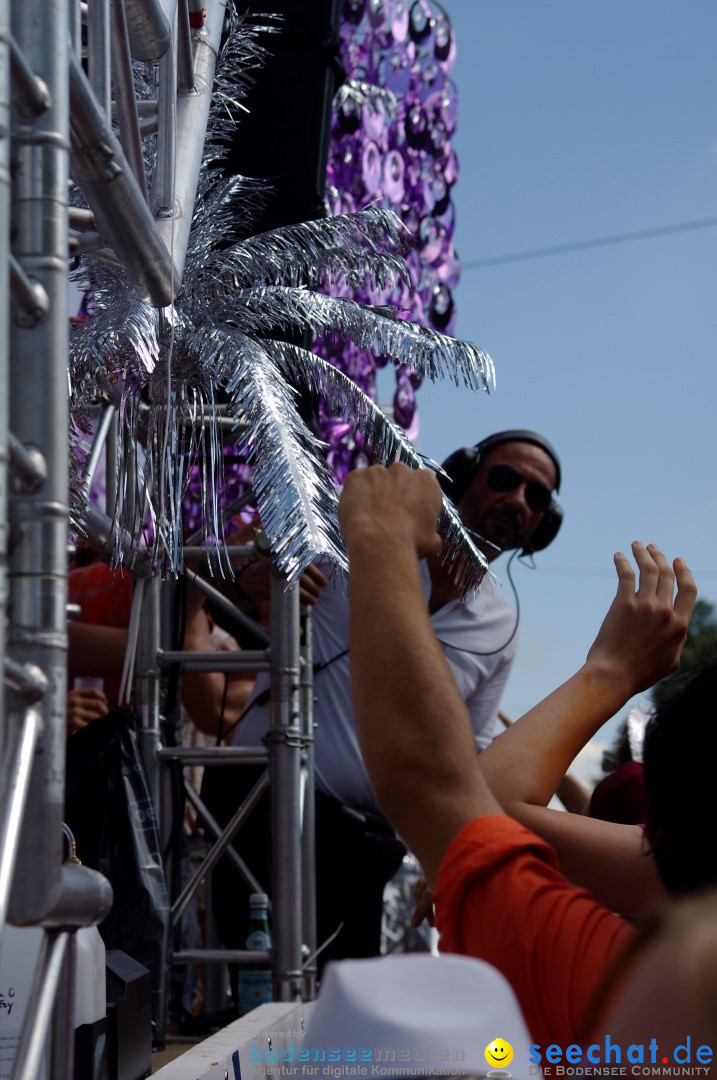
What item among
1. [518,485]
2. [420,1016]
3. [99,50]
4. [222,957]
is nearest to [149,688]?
[222,957]

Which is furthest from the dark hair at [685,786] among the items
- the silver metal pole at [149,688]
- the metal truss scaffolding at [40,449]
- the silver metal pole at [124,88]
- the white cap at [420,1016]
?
the silver metal pole at [149,688]

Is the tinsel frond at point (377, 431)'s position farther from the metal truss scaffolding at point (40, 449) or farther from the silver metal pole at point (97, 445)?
the metal truss scaffolding at point (40, 449)

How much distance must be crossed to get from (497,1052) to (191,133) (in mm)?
1399

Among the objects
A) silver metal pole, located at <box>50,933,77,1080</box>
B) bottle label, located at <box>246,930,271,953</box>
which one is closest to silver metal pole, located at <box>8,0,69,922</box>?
silver metal pole, located at <box>50,933,77,1080</box>

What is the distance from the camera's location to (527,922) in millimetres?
991

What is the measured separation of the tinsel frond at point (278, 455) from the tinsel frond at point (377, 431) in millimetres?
102

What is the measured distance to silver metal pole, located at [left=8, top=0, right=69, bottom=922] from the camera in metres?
1.01

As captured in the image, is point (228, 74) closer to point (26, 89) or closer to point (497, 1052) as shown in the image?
point (26, 89)

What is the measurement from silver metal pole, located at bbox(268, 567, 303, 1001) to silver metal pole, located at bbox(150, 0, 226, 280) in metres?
1.15

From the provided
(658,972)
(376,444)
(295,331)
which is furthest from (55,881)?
(295,331)

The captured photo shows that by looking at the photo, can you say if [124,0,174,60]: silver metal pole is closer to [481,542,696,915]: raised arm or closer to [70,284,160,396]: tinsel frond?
[70,284,160,396]: tinsel frond

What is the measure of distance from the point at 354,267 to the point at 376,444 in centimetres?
42

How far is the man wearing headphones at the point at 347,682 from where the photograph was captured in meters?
2.95

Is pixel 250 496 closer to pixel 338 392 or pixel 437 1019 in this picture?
pixel 338 392
